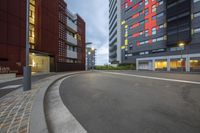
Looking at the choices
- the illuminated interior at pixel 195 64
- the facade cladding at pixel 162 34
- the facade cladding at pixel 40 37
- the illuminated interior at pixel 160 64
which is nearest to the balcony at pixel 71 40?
the facade cladding at pixel 40 37

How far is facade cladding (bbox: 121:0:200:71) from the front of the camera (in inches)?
1204

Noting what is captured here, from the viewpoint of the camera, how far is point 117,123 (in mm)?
2746

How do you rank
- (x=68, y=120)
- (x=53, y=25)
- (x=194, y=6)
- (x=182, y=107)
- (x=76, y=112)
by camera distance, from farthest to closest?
(x=194, y=6), (x=53, y=25), (x=182, y=107), (x=76, y=112), (x=68, y=120)

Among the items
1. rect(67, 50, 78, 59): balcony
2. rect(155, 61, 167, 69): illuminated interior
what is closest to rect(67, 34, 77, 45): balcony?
rect(67, 50, 78, 59): balcony

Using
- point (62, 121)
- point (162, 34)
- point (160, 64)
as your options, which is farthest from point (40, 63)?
point (162, 34)

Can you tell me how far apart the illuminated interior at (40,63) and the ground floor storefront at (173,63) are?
3363cm

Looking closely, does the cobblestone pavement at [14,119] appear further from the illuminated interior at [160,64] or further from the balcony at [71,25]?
the illuminated interior at [160,64]

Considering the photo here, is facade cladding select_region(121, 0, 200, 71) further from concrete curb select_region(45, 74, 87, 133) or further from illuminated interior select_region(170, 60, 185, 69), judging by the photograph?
concrete curb select_region(45, 74, 87, 133)

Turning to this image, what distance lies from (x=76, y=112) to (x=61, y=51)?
22.0 meters

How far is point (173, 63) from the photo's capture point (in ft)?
113

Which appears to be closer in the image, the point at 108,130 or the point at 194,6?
the point at 108,130

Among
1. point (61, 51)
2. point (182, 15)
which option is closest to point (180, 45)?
point (182, 15)

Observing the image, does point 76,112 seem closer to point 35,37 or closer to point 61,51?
point 35,37

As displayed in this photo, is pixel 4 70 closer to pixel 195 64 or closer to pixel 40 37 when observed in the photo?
pixel 40 37
